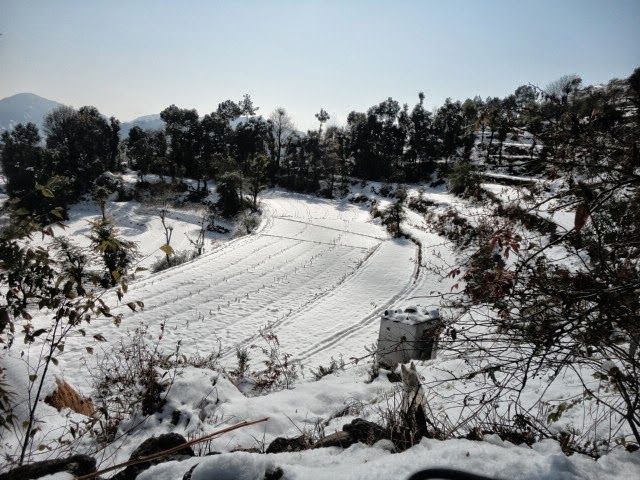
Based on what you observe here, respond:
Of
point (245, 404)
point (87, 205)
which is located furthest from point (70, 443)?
point (87, 205)

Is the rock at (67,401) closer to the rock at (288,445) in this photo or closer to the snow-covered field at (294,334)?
the snow-covered field at (294,334)

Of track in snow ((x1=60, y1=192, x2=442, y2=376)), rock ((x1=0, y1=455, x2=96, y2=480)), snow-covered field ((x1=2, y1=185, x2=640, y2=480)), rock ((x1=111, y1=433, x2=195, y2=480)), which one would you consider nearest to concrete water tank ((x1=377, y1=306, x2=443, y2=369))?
snow-covered field ((x1=2, y1=185, x2=640, y2=480))

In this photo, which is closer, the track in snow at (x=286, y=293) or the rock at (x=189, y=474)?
the rock at (x=189, y=474)

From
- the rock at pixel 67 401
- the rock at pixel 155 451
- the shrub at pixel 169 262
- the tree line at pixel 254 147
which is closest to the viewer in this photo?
the rock at pixel 155 451

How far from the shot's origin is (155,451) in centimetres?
279

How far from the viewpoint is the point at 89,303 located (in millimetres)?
2537

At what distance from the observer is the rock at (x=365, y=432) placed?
2.74m

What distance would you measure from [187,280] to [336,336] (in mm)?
8055

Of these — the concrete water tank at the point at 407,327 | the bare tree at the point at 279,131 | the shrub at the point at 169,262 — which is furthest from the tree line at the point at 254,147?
the concrete water tank at the point at 407,327

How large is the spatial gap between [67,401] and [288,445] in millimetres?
4164

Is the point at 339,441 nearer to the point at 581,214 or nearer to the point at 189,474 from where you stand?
the point at 189,474

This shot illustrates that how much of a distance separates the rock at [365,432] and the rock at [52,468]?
6.76 feet

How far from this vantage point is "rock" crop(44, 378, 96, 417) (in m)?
4.78

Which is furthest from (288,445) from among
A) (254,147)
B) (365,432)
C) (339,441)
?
(254,147)
